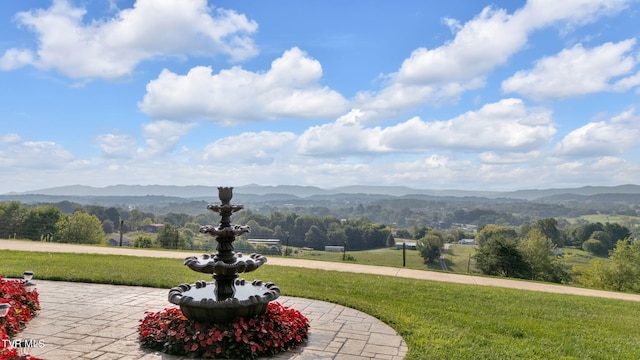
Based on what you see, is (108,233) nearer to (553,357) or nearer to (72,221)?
(72,221)

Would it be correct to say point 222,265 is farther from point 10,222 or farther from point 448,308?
point 10,222

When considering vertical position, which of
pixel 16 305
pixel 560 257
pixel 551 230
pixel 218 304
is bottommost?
pixel 560 257

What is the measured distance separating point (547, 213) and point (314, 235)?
115321mm

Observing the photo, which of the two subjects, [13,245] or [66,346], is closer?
[66,346]

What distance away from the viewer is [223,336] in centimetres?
464

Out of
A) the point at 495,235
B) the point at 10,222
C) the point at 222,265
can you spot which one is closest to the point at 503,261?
the point at 495,235

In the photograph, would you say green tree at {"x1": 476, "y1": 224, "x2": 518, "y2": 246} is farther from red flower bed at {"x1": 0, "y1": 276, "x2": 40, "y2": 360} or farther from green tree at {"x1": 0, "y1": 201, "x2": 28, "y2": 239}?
green tree at {"x1": 0, "y1": 201, "x2": 28, "y2": 239}

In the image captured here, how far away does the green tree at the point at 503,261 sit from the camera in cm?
1756

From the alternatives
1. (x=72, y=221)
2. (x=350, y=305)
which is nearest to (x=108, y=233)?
(x=72, y=221)

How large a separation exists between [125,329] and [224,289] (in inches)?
58.3

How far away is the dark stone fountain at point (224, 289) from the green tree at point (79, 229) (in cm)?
1953

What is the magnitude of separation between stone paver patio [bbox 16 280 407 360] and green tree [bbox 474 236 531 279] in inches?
509

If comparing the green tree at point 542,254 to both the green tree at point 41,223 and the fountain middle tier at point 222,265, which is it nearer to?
the fountain middle tier at point 222,265

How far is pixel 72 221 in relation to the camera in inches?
1066
